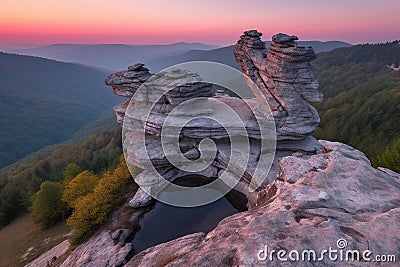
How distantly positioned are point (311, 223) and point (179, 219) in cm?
1895

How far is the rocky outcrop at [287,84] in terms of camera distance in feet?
93.8

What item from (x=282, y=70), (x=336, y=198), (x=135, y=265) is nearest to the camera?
(x=336, y=198)

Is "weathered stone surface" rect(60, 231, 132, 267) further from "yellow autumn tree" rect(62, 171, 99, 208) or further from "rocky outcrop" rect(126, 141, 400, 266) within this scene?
"yellow autumn tree" rect(62, 171, 99, 208)

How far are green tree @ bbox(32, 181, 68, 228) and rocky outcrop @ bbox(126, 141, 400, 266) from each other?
30.1 metres

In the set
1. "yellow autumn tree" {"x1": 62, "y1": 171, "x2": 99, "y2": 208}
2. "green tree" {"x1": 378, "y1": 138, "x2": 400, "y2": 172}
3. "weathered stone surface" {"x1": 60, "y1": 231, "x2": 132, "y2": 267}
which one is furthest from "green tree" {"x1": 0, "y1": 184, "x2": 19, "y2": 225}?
"green tree" {"x1": 378, "y1": 138, "x2": 400, "y2": 172}

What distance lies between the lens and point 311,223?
11.9m

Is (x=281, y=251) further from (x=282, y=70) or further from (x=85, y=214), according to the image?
(x=85, y=214)

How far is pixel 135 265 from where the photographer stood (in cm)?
1620

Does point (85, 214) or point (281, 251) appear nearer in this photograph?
point (281, 251)

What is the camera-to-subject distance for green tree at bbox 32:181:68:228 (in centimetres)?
4000

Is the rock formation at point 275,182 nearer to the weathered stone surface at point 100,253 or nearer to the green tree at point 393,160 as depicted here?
the weathered stone surface at point 100,253

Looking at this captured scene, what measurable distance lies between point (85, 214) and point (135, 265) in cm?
1565

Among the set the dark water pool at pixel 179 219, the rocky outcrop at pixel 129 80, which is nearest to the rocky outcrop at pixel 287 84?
the dark water pool at pixel 179 219

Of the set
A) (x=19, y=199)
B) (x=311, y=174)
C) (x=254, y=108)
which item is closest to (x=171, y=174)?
(x=254, y=108)
